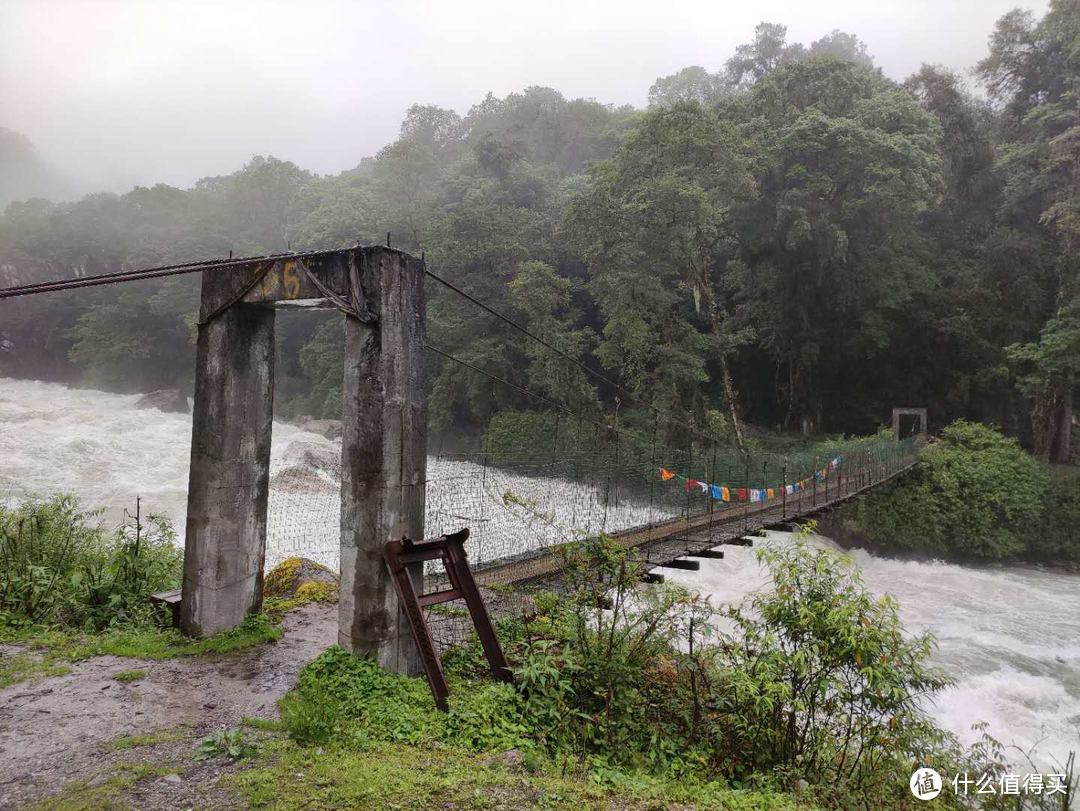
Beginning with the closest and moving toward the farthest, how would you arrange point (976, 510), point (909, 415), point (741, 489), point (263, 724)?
point (263, 724), point (741, 489), point (976, 510), point (909, 415)

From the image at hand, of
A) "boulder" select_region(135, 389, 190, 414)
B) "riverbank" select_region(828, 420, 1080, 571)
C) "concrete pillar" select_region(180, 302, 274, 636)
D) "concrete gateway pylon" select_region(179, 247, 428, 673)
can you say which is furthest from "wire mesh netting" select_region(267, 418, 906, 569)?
"boulder" select_region(135, 389, 190, 414)

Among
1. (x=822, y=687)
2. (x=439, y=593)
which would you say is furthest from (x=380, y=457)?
(x=822, y=687)

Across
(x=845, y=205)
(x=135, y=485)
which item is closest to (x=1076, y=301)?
(x=845, y=205)

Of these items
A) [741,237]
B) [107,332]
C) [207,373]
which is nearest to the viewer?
[207,373]

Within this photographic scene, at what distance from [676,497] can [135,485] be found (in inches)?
A: 362

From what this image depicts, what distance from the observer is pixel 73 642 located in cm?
392

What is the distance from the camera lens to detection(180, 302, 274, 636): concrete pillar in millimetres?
4082

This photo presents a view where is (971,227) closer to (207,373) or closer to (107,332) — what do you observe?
(207,373)

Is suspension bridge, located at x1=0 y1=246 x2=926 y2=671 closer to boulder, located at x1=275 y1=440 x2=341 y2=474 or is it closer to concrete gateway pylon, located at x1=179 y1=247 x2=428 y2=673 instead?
concrete gateway pylon, located at x1=179 y1=247 x2=428 y2=673

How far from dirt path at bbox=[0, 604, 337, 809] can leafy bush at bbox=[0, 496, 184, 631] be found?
2.80 ft

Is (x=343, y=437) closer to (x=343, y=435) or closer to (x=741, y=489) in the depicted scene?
(x=343, y=435)

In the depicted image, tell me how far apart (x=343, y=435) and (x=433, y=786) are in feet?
5.91

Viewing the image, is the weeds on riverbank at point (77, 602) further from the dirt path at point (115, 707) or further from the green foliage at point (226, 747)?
the green foliage at point (226, 747)
